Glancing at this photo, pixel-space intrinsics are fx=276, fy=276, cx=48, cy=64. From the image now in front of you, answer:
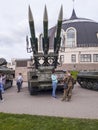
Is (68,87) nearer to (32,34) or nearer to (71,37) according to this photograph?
(32,34)

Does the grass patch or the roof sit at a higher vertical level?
the roof

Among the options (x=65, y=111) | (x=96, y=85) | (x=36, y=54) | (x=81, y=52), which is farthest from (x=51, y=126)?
(x=81, y=52)

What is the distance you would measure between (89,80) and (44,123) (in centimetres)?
1297

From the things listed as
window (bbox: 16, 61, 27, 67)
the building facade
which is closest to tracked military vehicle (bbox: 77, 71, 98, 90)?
window (bbox: 16, 61, 27, 67)

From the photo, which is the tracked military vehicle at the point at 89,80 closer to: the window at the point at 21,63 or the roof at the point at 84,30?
the window at the point at 21,63

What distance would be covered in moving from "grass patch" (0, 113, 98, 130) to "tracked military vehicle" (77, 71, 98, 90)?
10.6 meters

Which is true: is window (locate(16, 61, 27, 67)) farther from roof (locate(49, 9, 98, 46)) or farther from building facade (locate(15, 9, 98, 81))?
roof (locate(49, 9, 98, 46))

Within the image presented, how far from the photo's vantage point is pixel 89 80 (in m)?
20.9

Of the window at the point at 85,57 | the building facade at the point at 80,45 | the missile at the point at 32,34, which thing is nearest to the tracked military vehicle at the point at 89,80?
the missile at the point at 32,34

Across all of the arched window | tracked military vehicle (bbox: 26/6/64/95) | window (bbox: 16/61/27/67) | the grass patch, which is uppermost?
the arched window

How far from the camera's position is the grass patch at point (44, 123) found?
777 cm

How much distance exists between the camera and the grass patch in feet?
25.5

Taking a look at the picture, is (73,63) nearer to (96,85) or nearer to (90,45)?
(90,45)

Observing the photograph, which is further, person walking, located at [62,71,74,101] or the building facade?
the building facade
